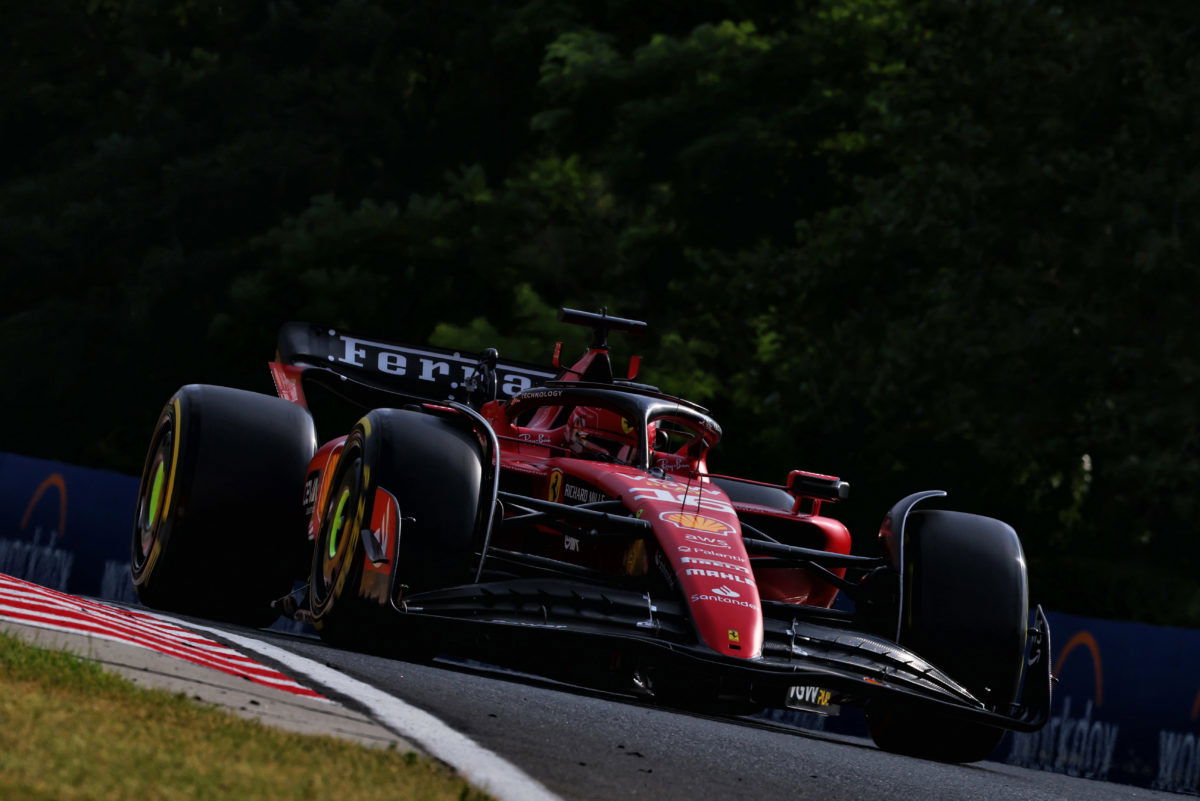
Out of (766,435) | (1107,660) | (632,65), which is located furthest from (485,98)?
(1107,660)

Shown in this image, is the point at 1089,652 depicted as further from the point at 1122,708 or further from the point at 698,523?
the point at 698,523

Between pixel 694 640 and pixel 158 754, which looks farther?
pixel 694 640


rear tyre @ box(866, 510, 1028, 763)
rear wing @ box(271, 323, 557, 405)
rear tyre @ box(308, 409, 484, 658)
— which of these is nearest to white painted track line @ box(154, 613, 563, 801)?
rear tyre @ box(308, 409, 484, 658)

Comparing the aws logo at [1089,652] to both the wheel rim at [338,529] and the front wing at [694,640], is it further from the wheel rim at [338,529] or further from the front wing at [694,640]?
the wheel rim at [338,529]

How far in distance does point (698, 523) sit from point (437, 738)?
306 cm

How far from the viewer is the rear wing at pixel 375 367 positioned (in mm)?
11422

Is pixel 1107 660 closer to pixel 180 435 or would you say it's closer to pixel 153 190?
pixel 180 435

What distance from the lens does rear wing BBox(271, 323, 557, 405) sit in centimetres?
1142

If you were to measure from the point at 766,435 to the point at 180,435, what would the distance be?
15.0 metres

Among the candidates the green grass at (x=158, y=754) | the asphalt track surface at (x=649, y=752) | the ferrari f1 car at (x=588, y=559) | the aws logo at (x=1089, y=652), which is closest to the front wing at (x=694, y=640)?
the ferrari f1 car at (x=588, y=559)

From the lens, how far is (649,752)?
6145mm

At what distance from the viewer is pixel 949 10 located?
21906 mm

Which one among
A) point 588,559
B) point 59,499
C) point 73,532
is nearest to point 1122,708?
point 588,559

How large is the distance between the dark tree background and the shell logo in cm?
1166
